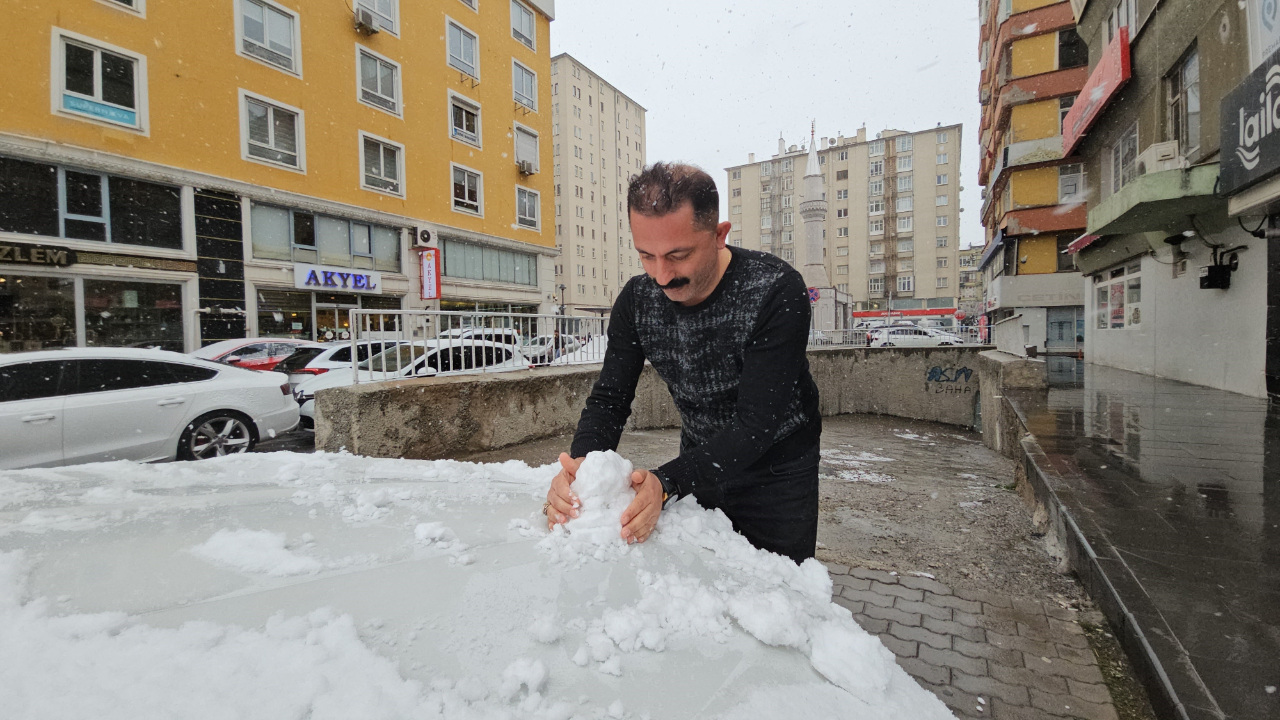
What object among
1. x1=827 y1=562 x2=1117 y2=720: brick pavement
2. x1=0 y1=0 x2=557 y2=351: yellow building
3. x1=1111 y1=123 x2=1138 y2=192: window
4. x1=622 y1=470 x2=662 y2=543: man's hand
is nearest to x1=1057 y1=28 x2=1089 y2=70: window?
x1=1111 y1=123 x2=1138 y2=192: window

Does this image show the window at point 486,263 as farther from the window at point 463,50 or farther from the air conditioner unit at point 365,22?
the air conditioner unit at point 365,22

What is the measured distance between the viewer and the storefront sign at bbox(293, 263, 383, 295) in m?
16.6

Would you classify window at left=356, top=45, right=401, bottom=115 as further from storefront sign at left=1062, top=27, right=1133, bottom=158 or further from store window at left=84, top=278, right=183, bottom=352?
storefront sign at left=1062, top=27, right=1133, bottom=158

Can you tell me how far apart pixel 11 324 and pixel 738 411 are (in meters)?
17.8

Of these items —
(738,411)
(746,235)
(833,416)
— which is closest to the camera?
(738,411)

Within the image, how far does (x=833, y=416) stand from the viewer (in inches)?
618

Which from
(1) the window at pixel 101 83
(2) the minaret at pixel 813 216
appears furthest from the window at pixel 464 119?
(2) the minaret at pixel 813 216

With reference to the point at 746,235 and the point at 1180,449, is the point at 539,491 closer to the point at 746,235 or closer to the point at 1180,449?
the point at 1180,449

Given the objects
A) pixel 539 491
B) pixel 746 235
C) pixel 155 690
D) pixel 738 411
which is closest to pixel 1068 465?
pixel 738 411

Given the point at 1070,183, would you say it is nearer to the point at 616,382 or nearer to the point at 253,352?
the point at 616,382

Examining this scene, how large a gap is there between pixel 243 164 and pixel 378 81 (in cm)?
595

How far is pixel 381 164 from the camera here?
19.5 m

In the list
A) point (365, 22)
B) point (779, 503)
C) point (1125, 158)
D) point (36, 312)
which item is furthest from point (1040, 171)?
point (36, 312)

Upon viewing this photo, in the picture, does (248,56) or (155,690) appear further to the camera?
(248,56)
